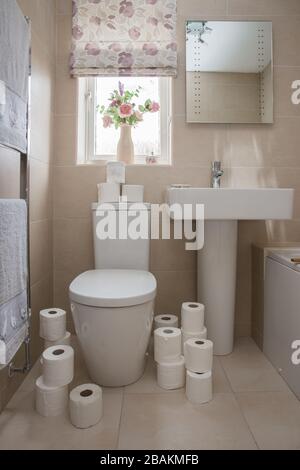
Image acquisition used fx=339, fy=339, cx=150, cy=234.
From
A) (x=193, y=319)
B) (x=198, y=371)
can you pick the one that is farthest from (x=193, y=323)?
(x=198, y=371)

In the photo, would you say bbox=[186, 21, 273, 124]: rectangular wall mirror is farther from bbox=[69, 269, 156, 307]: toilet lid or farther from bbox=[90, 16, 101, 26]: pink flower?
bbox=[69, 269, 156, 307]: toilet lid

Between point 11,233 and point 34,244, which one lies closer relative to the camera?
point 11,233

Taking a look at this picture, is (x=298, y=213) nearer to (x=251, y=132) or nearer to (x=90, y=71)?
(x=251, y=132)

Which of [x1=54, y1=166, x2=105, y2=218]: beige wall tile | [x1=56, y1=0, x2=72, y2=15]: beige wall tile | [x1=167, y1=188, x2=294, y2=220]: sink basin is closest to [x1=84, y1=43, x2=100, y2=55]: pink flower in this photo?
[x1=56, y1=0, x2=72, y2=15]: beige wall tile

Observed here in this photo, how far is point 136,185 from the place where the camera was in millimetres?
1810

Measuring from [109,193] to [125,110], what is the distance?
52cm

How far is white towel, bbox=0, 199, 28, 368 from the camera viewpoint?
1061 mm

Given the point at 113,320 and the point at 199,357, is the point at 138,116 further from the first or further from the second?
the point at 199,357

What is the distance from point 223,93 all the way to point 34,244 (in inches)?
51.8

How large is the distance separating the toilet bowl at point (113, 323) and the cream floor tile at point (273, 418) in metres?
0.47

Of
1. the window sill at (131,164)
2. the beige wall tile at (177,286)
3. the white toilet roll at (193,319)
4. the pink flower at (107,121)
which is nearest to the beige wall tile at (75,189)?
the window sill at (131,164)
